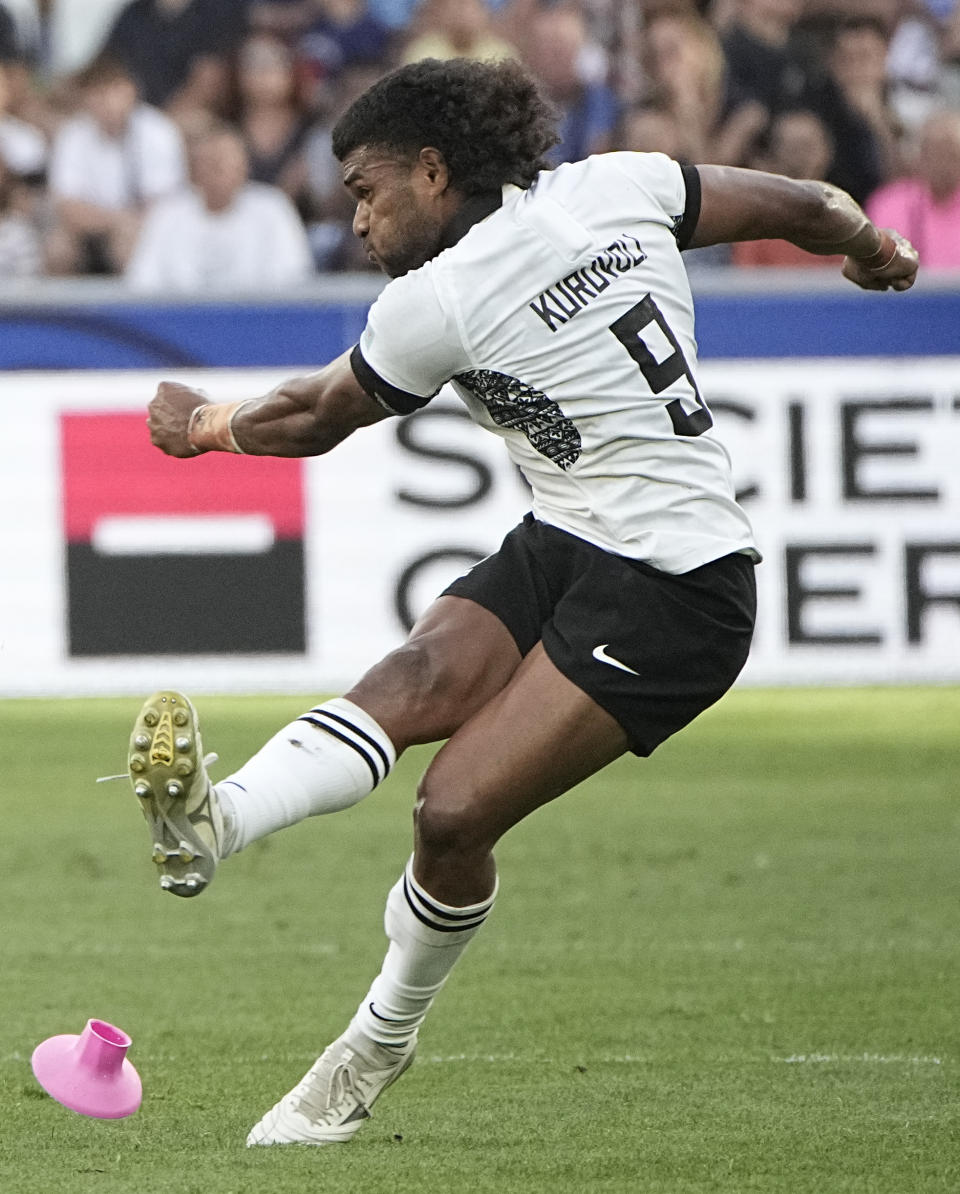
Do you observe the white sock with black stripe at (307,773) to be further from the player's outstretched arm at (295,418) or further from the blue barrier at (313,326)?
the blue barrier at (313,326)

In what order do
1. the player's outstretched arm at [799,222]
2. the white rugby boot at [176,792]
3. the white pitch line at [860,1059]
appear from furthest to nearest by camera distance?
the white pitch line at [860,1059], the player's outstretched arm at [799,222], the white rugby boot at [176,792]

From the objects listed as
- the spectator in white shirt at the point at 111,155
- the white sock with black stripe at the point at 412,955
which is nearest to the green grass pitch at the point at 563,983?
the white sock with black stripe at the point at 412,955

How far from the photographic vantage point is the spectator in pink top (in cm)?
1168

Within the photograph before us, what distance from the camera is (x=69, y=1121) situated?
15.6 ft

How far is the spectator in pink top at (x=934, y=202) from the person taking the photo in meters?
11.7

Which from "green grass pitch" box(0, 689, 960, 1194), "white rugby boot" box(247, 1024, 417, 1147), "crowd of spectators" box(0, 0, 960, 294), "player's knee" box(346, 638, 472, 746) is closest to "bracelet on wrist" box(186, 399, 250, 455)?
"player's knee" box(346, 638, 472, 746)

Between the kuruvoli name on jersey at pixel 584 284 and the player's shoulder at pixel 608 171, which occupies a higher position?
the player's shoulder at pixel 608 171

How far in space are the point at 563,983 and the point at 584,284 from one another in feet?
8.38

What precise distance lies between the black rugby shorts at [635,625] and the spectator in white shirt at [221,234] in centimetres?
779

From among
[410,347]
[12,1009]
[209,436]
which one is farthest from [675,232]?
[12,1009]

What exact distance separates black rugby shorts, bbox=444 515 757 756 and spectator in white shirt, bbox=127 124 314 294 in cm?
779

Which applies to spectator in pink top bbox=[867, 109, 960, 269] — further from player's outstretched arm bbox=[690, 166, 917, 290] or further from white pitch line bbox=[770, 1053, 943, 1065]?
white pitch line bbox=[770, 1053, 943, 1065]

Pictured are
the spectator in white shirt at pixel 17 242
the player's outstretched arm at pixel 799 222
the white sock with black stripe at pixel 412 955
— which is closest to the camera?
the white sock with black stripe at pixel 412 955

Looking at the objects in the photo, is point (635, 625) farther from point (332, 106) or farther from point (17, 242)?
point (332, 106)
